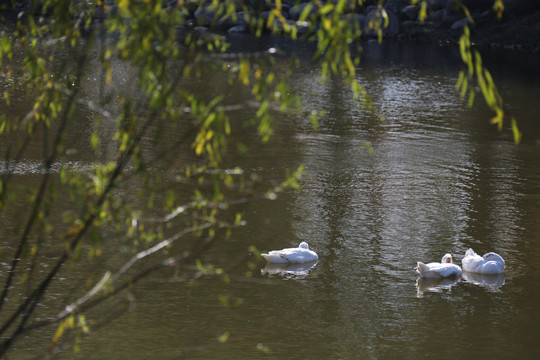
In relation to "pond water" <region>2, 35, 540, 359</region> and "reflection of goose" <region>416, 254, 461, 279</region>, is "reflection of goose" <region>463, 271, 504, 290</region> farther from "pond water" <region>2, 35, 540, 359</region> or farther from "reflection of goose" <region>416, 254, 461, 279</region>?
"reflection of goose" <region>416, 254, 461, 279</region>

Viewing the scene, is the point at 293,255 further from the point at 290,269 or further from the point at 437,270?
the point at 437,270

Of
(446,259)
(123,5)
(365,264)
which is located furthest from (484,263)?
(123,5)

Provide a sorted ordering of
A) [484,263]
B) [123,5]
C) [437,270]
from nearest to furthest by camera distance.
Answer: [123,5]
[437,270]
[484,263]

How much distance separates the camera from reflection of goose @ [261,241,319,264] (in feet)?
37.1

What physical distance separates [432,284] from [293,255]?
6.04 ft

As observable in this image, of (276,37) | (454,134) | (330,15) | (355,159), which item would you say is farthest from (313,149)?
(276,37)

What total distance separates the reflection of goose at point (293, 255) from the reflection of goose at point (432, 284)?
1.45 meters

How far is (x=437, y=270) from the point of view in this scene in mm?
11000

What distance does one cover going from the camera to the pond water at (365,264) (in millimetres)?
9203

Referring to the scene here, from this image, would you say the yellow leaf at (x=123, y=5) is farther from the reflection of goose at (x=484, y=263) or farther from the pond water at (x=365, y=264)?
the reflection of goose at (x=484, y=263)

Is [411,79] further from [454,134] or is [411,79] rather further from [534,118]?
[454,134]

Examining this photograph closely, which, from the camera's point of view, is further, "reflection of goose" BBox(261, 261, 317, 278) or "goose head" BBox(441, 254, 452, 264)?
"goose head" BBox(441, 254, 452, 264)

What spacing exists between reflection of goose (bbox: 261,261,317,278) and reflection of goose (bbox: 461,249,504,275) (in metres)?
2.06

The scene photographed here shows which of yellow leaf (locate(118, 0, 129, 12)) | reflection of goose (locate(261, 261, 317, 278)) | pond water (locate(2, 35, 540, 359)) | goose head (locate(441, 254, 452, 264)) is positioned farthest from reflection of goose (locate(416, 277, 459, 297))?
yellow leaf (locate(118, 0, 129, 12))
